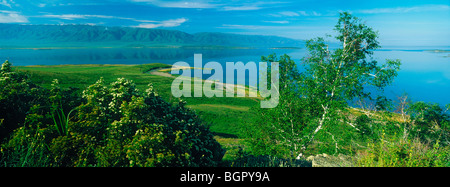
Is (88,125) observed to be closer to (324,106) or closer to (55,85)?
(55,85)

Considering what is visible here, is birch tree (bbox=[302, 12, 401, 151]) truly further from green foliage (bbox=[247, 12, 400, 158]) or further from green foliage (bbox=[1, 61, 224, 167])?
green foliage (bbox=[1, 61, 224, 167])

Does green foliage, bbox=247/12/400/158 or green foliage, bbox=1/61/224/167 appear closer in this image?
green foliage, bbox=1/61/224/167

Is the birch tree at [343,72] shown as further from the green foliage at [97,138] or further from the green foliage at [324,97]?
the green foliage at [97,138]

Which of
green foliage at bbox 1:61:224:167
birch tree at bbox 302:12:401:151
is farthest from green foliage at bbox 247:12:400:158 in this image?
green foliage at bbox 1:61:224:167

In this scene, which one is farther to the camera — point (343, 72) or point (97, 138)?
point (343, 72)

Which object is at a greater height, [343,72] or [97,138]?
[343,72]

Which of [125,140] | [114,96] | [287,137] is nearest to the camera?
[125,140]

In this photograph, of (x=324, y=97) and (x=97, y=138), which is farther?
(x=324, y=97)

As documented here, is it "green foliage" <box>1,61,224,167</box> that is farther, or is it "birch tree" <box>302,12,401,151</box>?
"birch tree" <box>302,12,401,151</box>

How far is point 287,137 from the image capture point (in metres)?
17.5

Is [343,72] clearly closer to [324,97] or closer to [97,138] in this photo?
[324,97]

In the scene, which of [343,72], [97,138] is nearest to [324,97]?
[343,72]
